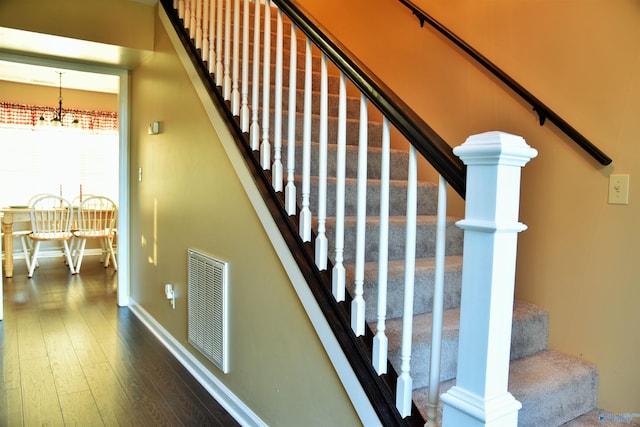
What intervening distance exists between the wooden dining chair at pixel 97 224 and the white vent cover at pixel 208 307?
3546 mm

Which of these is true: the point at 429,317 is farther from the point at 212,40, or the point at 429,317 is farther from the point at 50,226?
the point at 50,226

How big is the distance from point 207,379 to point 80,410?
65 cm

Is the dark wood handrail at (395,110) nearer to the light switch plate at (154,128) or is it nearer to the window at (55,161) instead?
the light switch plate at (154,128)

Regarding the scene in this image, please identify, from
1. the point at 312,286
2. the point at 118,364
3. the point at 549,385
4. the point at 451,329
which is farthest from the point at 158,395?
the point at 549,385

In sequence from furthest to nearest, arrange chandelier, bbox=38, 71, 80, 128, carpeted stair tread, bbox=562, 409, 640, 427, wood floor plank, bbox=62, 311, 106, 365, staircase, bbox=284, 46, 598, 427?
1. chandelier, bbox=38, 71, 80, 128
2. wood floor plank, bbox=62, 311, 106, 365
3. carpeted stair tread, bbox=562, 409, 640, 427
4. staircase, bbox=284, 46, 598, 427

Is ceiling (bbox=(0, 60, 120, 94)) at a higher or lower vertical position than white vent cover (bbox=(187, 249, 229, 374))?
higher

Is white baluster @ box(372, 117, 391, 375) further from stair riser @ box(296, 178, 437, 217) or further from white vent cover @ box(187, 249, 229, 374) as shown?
white vent cover @ box(187, 249, 229, 374)

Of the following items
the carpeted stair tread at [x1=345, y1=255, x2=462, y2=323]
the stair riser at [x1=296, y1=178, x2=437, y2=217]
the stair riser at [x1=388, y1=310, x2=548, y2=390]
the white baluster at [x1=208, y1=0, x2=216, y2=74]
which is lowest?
the stair riser at [x1=388, y1=310, x2=548, y2=390]

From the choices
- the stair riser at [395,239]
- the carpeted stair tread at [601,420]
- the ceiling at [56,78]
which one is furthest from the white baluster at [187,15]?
the ceiling at [56,78]

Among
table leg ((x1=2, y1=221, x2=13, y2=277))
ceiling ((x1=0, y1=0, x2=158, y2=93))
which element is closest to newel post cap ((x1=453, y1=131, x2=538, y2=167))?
ceiling ((x1=0, y1=0, x2=158, y2=93))

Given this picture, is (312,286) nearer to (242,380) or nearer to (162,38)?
(242,380)

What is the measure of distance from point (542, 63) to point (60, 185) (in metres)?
6.65

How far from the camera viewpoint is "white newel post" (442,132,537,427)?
99 centimetres

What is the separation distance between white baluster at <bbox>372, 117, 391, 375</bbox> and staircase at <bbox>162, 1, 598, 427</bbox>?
17cm
